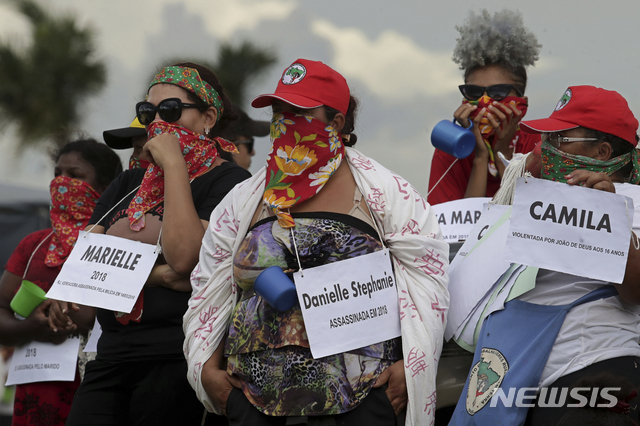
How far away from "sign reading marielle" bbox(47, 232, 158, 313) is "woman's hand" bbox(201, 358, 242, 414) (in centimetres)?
57

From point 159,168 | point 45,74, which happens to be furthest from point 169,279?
point 45,74

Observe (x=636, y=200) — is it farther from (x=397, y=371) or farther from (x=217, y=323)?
(x=217, y=323)

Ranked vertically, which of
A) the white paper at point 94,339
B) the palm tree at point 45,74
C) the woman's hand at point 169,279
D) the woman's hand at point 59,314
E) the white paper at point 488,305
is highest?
Answer: the palm tree at point 45,74

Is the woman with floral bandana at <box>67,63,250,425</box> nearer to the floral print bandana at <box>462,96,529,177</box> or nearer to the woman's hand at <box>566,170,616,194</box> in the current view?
the floral print bandana at <box>462,96,529,177</box>

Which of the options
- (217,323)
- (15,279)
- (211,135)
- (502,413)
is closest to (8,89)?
(15,279)

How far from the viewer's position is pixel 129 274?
3166 millimetres

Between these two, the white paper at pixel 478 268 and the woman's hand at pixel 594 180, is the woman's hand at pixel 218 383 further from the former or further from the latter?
the woman's hand at pixel 594 180

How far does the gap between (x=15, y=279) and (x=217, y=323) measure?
2.22m

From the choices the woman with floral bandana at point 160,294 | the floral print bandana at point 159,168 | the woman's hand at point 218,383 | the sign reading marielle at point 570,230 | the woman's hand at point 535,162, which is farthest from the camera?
the floral print bandana at point 159,168

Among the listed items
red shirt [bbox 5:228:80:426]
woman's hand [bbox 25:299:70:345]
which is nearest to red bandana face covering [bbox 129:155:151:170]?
red shirt [bbox 5:228:80:426]

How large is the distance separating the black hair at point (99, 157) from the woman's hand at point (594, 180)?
3.14 meters

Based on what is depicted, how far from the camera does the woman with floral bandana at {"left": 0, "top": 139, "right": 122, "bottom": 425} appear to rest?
408 centimetres

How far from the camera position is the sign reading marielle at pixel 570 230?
2416 millimetres

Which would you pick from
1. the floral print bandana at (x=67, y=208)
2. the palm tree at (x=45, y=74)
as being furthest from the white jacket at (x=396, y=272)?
the palm tree at (x=45, y=74)
